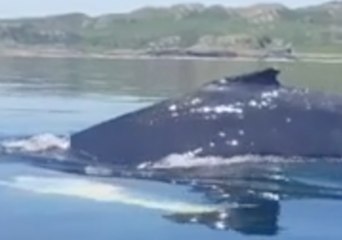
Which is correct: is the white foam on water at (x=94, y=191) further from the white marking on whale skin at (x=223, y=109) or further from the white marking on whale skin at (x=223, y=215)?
the white marking on whale skin at (x=223, y=109)

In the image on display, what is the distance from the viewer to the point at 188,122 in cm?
2058

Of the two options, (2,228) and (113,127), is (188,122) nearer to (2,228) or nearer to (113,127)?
(113,127)

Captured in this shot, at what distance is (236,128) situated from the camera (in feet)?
67.8

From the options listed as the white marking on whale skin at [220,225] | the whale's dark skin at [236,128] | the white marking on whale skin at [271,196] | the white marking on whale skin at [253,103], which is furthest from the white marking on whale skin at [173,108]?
the white marking on whale skin at [220,225]

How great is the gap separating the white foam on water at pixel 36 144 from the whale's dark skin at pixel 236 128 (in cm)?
223

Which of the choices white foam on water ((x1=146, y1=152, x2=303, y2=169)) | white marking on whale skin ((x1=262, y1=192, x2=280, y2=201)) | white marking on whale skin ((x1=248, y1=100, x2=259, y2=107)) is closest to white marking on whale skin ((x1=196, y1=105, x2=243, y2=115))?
white marking on whale skin ((x1=248, y1=100, x2=259, y2=107))

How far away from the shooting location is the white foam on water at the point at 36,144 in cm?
2304

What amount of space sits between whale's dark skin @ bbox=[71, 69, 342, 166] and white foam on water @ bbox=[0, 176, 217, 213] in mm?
1505

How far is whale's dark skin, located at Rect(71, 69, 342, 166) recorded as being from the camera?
67.5 ft

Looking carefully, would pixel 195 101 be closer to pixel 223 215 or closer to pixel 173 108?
pixel 173 108

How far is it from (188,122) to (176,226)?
17.0 feet

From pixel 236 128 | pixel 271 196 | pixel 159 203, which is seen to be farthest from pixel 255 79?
pixel 159 203

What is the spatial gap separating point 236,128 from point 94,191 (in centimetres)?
329

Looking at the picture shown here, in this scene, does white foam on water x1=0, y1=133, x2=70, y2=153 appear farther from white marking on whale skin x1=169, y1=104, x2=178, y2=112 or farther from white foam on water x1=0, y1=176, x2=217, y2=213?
white foam on water x1=0, y1=176, x2=217, y2=213
